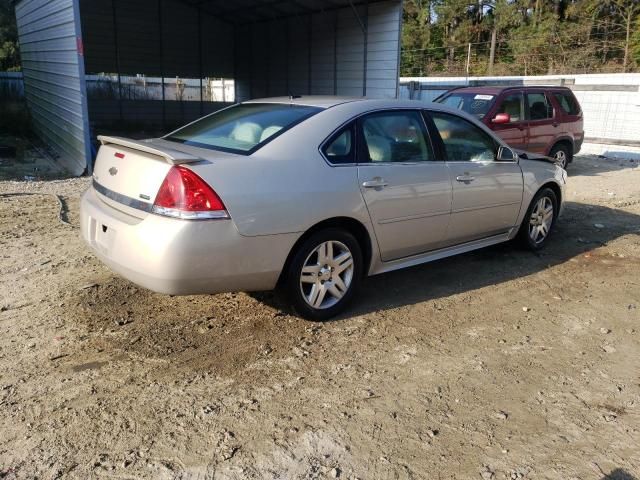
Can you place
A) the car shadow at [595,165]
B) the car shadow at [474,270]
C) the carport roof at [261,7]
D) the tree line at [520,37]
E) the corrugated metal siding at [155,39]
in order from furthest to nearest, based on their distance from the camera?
the tree line at [520,37], the corrugated metal siding at [155,39], the carport roof at [261,7], the car shadow at [595,165], the car shadow at [474,270]

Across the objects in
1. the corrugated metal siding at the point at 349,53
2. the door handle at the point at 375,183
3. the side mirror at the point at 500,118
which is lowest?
the door handle at the point at 375,183

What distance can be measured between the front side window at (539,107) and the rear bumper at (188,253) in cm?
866

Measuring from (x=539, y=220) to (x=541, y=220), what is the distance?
4 cm

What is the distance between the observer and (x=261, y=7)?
1805 cm

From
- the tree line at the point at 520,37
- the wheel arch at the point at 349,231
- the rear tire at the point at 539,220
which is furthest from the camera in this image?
the tree line at the point at 520,37

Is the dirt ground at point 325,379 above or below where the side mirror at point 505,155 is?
below

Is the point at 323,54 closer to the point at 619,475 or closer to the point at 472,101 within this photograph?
the point at 472,101

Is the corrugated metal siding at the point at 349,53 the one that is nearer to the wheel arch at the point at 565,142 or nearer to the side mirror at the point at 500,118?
the wheel arch at the point at 565,142

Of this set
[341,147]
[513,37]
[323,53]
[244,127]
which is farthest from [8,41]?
[341,147]

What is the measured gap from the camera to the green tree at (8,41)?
105ft

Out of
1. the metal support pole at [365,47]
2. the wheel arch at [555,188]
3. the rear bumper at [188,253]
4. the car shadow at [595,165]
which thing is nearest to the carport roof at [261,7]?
the metal support pole at [365,47]

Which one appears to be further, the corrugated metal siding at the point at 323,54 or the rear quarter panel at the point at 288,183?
the corrugated metal siding at the point at 323,54

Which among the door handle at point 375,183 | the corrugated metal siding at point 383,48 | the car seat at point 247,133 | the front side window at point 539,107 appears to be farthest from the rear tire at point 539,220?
the corrugated metal siding at point 383,48

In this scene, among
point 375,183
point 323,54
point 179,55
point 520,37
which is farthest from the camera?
point 520,37
